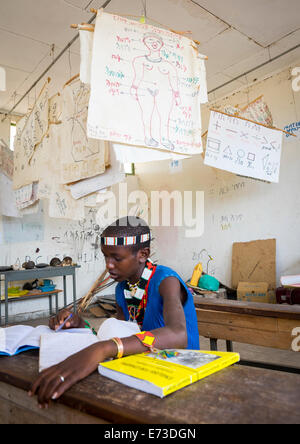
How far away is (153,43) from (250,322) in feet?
6.30

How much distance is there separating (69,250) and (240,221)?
3380 mm

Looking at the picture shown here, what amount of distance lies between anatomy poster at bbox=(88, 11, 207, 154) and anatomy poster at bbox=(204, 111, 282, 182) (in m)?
1.30

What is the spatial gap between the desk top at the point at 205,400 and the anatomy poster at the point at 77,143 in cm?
160

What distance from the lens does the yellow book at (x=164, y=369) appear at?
803 mm

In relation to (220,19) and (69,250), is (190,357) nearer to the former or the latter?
(220,19)

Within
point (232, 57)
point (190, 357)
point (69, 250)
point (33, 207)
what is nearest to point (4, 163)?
point (33, 207)

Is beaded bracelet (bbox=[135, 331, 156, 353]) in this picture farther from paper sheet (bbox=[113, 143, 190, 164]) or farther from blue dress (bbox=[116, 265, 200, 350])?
paper sheet (bbox=[113, 143, 190, 164])

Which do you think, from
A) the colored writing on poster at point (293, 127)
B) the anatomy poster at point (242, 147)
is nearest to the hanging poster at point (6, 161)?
the anatomy poster at point (242, 147)

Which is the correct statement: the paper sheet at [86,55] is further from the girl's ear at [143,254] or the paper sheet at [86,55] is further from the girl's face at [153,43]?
the girl's ear at [143,254]

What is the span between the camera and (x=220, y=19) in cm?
388

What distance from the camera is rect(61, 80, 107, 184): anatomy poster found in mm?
2277

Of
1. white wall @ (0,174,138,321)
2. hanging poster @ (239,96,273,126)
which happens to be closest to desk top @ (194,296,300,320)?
hanging poster @ (239,96,273,126)

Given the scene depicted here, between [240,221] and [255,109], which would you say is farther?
[240,221]
